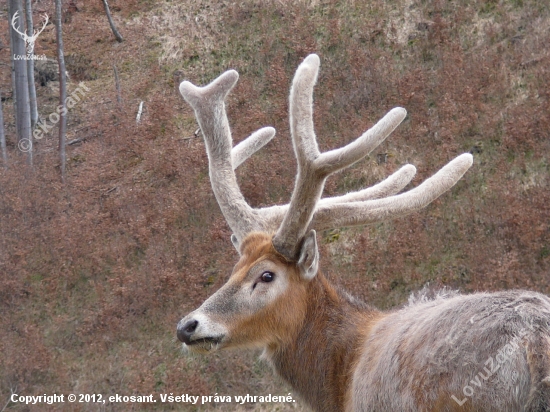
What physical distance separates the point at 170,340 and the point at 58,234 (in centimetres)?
419

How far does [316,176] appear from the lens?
5.66 meters

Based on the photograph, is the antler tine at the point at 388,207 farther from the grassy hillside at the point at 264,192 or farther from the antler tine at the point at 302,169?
the grassy hillside at the point at 264,192

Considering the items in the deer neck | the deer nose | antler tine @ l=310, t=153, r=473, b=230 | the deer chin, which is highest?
antler tine @ l=310, t=153, r=473, b=230

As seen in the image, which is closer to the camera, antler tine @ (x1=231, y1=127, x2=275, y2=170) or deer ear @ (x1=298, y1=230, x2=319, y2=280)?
deer ear @ (x1=298, y1=230, x2=319, y2=280)

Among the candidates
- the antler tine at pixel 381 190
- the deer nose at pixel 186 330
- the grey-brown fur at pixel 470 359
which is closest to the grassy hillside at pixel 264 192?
the antler tine at pixel 381 190

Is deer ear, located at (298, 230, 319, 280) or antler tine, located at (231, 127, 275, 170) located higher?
antler tine, located at (231, 127, 275, 170)

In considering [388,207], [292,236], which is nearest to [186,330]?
[292,236]

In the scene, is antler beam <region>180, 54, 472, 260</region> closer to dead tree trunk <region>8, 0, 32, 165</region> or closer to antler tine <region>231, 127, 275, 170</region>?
antler tine <region>231, 127, 275, 170</region>

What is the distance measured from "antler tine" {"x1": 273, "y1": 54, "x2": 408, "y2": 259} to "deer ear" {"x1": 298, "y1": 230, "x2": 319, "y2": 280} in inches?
2.9

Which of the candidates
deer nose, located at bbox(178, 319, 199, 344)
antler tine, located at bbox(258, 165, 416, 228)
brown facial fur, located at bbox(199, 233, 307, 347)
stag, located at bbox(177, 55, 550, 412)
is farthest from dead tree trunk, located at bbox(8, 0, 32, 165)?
deer nose, located at bbox(178, 319, 199, 344)

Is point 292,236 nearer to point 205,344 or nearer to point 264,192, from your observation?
point 205,344

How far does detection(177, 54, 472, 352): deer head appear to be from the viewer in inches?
217

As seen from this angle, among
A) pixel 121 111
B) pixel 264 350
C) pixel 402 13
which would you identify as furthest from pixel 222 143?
pixel 121 111

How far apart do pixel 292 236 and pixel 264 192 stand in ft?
27.9
